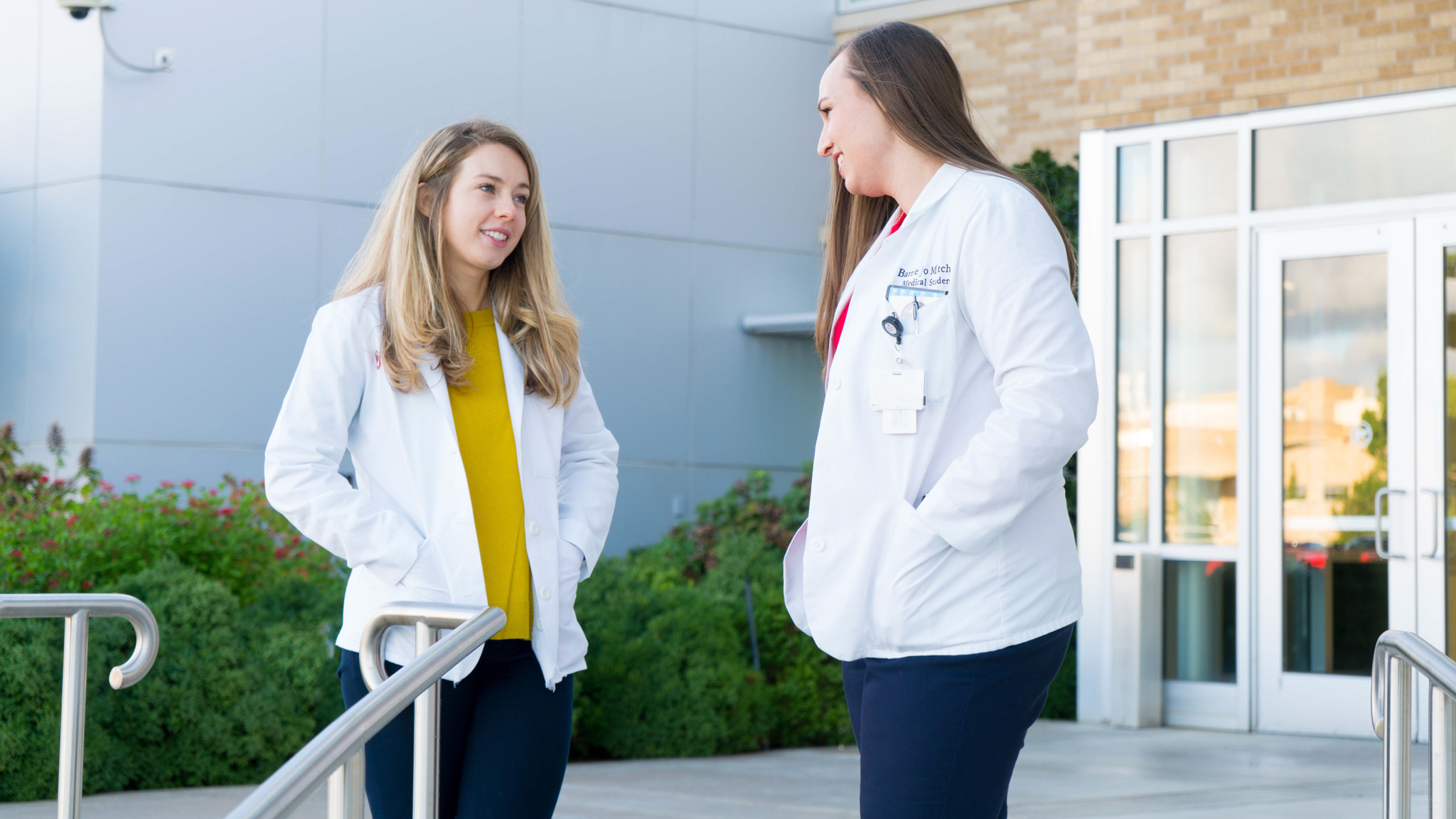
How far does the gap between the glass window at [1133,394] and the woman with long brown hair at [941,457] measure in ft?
22.9

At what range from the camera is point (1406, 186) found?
8.23 meters

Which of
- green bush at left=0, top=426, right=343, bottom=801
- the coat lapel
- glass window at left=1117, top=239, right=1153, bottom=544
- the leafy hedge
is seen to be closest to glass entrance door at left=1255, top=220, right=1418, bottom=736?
glass window at left=1117, top=239, right=1153, bottom=544

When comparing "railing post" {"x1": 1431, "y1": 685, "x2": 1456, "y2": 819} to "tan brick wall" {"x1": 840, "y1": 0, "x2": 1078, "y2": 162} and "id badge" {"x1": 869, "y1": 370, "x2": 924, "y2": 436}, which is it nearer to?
"id badge" {"x1": 869, "y1": 370, "x2": 924, "y2": 436}

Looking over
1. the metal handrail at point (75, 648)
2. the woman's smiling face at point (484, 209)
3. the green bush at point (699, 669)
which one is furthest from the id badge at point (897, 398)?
the green bush at point (699, 669)

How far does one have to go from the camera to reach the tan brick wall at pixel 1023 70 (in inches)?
446

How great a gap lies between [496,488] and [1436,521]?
661 cm

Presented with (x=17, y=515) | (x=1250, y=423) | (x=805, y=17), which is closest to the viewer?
(x=17, y=515)

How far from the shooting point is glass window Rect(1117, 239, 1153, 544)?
361 inches

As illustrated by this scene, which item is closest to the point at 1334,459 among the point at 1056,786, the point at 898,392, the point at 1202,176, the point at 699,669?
the point at 1202,176

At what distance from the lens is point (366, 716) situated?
6.69 feet

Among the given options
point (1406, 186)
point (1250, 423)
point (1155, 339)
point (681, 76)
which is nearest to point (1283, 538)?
point (1250, 423)

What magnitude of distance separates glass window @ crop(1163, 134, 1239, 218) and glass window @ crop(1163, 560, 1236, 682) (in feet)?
6.68

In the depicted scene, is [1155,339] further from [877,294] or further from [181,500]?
[877,294]

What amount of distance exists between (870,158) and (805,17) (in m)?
10.7
